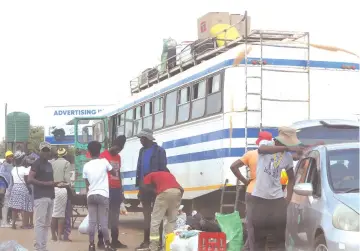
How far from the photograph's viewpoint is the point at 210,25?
1555 centimetres

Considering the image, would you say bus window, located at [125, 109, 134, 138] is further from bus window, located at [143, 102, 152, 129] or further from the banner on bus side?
the banner on bus side

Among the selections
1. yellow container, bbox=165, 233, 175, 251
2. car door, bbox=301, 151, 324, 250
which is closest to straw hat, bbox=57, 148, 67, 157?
yellow container, bbox=165, 233, 175, 251

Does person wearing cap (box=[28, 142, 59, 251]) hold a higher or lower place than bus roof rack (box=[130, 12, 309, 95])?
lower

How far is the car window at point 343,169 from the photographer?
7873 mm

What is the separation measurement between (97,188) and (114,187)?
1.08m

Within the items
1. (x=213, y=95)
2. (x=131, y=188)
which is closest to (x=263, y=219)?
(x=213, y=95)

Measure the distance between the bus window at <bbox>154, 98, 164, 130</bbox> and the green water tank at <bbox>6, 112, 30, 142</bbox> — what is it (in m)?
31.0

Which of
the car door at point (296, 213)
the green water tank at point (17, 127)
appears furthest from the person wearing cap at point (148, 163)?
the green water tank at point (17, 127)

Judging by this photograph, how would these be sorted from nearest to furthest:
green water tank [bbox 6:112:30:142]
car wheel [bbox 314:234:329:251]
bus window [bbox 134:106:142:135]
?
1. car wheel [bbox 314:234:329:251]
2. bus window [bbox 134:106:142:135]
3. green water tank [bbox 6:112:30:142]

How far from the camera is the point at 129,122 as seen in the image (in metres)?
18.7

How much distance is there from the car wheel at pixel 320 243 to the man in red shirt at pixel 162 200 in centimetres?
349

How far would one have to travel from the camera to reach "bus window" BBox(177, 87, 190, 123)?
14.6m

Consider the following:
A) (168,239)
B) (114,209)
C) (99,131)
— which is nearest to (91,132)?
(99,131)

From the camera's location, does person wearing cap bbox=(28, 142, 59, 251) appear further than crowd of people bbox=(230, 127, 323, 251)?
Yes
